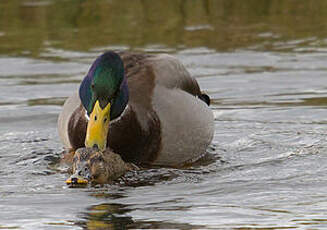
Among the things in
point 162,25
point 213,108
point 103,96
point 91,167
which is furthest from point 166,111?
point 162,25

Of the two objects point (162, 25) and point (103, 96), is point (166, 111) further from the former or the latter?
point (162, 25)

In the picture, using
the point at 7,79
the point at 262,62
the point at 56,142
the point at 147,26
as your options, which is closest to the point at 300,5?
the point at 147,26

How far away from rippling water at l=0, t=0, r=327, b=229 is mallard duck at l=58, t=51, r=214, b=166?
0.62 ft

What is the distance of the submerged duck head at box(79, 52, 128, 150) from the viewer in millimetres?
7094

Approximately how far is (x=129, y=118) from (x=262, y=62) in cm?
467

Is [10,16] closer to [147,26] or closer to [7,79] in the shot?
[147,26]

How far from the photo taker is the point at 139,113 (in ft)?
25.3

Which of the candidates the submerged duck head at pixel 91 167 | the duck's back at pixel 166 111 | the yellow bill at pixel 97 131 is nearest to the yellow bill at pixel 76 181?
the submerged duck head at pixel 91 167

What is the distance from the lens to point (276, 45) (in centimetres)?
1282

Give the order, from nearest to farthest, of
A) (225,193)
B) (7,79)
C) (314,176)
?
(225,193)
(314,176)
(7,79)

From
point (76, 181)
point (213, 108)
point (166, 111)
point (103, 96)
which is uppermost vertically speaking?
point (103, 96)

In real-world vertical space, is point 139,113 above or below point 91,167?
above

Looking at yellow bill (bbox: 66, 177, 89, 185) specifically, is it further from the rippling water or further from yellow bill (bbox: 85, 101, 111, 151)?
yellow bill (bbox: 85, 101, 111, 151)

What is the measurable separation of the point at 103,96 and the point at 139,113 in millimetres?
461
